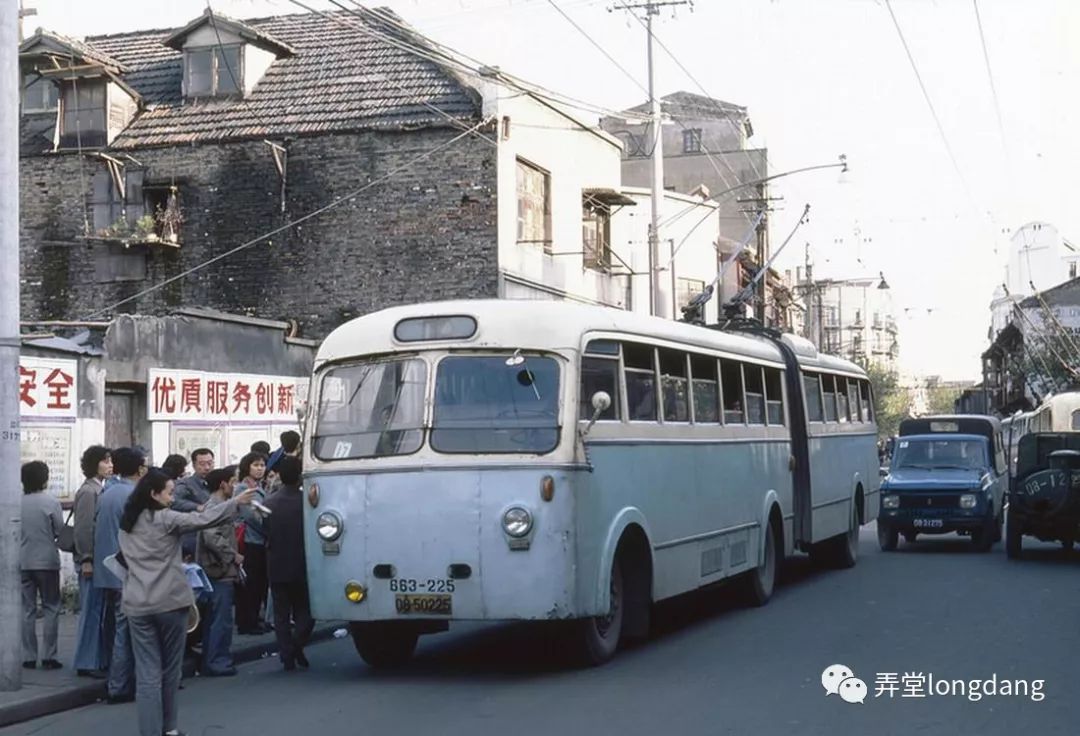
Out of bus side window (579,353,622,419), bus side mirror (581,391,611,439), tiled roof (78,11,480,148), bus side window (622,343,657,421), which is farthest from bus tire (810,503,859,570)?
tiled roof (78,11,480,148)

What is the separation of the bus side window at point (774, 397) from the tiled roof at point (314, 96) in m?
11.9

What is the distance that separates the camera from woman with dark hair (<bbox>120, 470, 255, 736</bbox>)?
905 centimetres

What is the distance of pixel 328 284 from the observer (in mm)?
28781

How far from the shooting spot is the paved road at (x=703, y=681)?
377 inches

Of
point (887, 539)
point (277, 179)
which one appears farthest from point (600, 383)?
point (277, 179)

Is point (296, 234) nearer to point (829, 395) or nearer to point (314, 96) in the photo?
point (314, 96)

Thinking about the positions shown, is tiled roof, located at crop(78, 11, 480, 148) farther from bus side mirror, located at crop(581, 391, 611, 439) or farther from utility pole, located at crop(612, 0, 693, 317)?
bus side mirror, located at crop(581, 391, 611, 439)

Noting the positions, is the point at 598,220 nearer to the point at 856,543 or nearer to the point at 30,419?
the point at 856,543

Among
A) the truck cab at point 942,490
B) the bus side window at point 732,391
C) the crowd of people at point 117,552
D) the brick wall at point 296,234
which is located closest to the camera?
the crowd of people at point 117,552

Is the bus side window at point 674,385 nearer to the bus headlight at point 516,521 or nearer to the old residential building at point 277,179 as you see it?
the bus headlight at point 516,521

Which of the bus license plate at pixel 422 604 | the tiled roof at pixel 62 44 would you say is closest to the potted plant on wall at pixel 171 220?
the tiled roof at pixel 62 44

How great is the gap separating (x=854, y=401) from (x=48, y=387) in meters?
12.4

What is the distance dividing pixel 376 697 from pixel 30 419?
7160 mm

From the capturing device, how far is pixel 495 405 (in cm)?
1155
